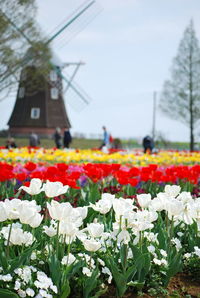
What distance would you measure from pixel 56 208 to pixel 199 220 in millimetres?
1406

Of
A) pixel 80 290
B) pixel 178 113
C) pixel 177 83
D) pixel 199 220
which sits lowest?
pixel 80 290

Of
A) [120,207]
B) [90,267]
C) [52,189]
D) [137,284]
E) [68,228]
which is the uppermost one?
[52,189]

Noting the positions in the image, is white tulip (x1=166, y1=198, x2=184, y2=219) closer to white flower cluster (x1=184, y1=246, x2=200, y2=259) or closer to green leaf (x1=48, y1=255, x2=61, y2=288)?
white flower cluster (x1=184, y1=246, x2=200, y2=259)

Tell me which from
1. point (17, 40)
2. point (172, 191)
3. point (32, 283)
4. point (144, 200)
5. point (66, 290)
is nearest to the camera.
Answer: point (66, 290)

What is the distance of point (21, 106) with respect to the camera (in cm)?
4531

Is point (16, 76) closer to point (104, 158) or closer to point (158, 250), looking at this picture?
point (104, 158)

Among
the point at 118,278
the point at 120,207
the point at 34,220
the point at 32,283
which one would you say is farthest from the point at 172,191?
the point at 32,283

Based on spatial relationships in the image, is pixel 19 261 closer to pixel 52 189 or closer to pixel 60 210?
pixel 60 210

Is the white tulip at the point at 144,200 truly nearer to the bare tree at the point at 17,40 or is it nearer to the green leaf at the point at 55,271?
the green leaf at the point at 55,271

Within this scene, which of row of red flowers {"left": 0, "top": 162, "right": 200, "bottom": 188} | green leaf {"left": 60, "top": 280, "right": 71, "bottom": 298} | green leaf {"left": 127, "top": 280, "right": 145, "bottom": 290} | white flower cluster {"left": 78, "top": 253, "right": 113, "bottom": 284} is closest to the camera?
green leaf {"left": 60, "top": 280, "right": 71, "bottom": 298}

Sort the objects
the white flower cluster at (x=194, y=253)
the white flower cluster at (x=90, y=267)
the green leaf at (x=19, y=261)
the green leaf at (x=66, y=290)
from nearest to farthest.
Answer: the green leaf at (x=66, y=290)
the green leaf at (x=19, y=261)
the white flower cluster at (x=90, y=267)
the white flower cluster at (x=194, y=253)

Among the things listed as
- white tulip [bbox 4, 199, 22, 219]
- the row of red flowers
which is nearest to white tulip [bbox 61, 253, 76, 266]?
white tulip [bbox 4, 199, 22, 219]

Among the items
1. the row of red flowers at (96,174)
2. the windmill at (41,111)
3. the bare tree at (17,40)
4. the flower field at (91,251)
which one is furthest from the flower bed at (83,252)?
the windmill at (41,111)

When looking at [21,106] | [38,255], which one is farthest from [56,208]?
[21,106]
